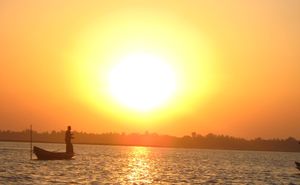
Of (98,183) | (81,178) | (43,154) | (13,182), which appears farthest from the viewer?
(43,154)

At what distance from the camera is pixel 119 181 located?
51500 mm

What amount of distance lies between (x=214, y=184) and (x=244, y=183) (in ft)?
19.1

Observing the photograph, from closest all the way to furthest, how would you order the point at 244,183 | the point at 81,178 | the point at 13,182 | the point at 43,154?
the point at 13,182 → the point at 81,178 → the point at 244,183 → the point at 43,154

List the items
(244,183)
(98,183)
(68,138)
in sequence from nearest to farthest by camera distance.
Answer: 1. (98,183)
2. (244,183)
3. (68,138)

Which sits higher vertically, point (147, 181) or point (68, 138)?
point (68, 138)

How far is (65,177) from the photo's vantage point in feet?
169

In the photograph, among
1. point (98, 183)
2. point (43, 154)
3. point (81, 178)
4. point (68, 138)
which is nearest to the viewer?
point (98, 183)

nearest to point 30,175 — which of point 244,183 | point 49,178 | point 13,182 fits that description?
point 49,178

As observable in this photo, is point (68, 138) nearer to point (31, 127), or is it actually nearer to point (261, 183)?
point (31, 127)

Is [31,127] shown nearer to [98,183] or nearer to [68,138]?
[68,138]

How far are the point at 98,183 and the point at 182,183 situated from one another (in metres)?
9.07

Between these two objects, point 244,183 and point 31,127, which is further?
point 31,127

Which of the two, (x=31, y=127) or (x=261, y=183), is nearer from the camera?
(x=261, y=183)

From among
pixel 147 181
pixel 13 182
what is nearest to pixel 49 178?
pixel 13 182
